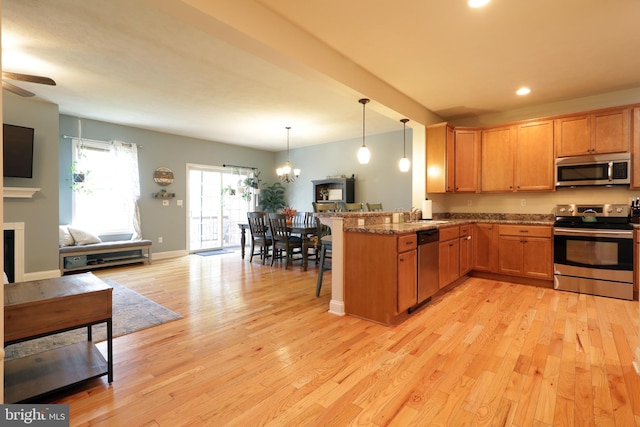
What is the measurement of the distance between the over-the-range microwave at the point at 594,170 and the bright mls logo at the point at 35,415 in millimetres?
5353

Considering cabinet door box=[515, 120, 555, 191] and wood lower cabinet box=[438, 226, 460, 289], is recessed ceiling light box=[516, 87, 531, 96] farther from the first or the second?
wood lower cabinet box=[438, 226, 460, 289]

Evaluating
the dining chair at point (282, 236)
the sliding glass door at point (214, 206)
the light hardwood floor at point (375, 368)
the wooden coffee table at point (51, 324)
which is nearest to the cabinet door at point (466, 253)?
the light hardwood floor at point (375, 368)

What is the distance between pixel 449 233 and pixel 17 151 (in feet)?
19.1

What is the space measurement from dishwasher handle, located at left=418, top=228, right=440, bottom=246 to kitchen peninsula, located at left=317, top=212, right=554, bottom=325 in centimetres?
4

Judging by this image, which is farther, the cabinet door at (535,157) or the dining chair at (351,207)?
the dining chair at (351,207)

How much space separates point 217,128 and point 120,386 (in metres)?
5.07

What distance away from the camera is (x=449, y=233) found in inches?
147

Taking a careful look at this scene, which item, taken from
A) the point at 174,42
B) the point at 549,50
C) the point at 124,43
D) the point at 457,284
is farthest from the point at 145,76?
the point at 457,284

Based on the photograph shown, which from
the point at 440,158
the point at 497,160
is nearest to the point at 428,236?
the point at 440,158

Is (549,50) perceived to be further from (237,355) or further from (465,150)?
(237,355)

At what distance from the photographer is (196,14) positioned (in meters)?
1.94

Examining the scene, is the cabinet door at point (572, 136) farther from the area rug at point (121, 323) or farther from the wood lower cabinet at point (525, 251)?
the area rug at point (121, 323)

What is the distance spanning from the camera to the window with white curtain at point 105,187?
535 centimetres

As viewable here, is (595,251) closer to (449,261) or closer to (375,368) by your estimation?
(449,261)
